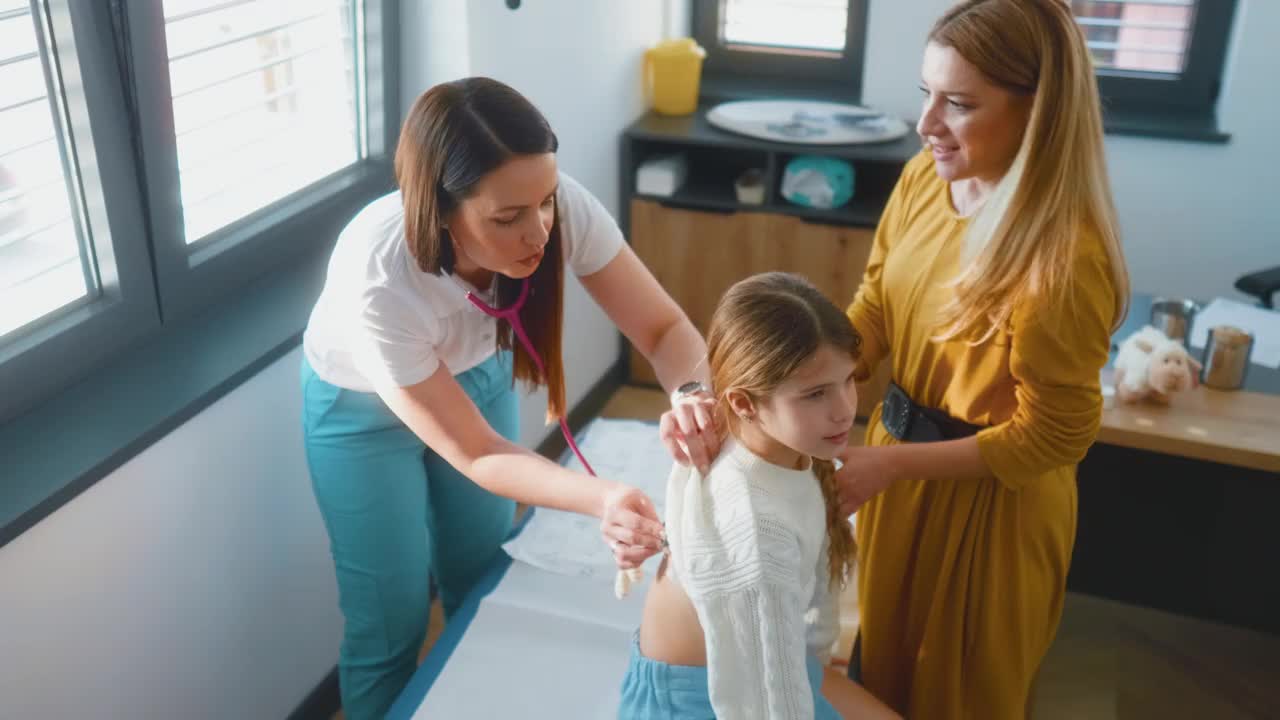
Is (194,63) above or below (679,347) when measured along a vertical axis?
above

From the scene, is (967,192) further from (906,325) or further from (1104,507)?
(1104,507)

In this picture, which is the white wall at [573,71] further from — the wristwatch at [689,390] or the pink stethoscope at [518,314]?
the wristwatch at [689,390]

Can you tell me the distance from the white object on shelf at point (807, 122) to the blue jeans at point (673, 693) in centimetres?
188

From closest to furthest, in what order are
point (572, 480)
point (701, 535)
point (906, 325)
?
point (701, 535), point (572, 480), point (906, 325)

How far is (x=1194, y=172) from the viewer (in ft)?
10.6

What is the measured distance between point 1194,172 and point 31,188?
297cm

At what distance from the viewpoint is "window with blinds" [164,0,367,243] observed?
183 centimetres

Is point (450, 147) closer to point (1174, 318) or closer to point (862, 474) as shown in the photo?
point (862, 474)

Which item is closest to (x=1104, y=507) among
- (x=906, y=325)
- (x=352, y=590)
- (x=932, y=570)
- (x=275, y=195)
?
(x=932, y=570)

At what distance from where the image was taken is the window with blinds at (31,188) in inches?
59.6

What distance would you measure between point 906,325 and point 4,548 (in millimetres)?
1200

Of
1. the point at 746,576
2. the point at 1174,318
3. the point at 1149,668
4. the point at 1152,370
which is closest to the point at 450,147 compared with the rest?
the point at 746,576

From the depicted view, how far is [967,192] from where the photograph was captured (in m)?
1.47

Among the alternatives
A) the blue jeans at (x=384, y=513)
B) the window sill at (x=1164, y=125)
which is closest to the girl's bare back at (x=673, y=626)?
the blue jeans at (x=384, y=513)
